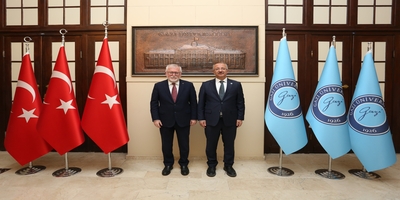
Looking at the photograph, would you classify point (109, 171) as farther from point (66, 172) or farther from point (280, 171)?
point (280, 171)

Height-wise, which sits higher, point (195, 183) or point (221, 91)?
point (221, 91)

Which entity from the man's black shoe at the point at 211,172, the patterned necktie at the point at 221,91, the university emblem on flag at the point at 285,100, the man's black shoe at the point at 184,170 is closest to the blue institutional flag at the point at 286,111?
the university emblem on flag at the point at 285,100

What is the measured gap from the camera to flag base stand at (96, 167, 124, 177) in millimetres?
3311

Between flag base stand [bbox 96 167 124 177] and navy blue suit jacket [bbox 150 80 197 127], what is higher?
navy blue suit jacket [bbox 150 80 197 127]

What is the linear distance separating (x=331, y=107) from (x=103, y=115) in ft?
9.71

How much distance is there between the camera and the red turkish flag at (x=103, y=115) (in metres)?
3.28

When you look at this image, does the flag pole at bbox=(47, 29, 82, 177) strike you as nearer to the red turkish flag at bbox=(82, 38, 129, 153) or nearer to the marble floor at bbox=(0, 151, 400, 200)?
the marble floor at bbox=(0, 151, 400, 200)

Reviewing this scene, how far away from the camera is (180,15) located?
394 centimetres

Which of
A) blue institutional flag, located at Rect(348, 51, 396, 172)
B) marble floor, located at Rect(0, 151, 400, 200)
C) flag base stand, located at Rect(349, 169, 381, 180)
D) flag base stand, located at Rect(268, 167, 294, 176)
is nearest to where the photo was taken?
marble floor, located at Rect(0, 151, 400, 200)

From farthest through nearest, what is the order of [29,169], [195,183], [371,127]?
[29,169] → [371,127] → [195,183]

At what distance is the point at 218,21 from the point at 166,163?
2.29 metres

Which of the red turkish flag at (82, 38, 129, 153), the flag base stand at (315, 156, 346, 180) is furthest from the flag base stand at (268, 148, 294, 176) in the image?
the red turkish flag at (82, 38, 129, 153)

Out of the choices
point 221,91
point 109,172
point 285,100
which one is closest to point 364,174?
point 285,100

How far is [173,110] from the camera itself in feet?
10.8
